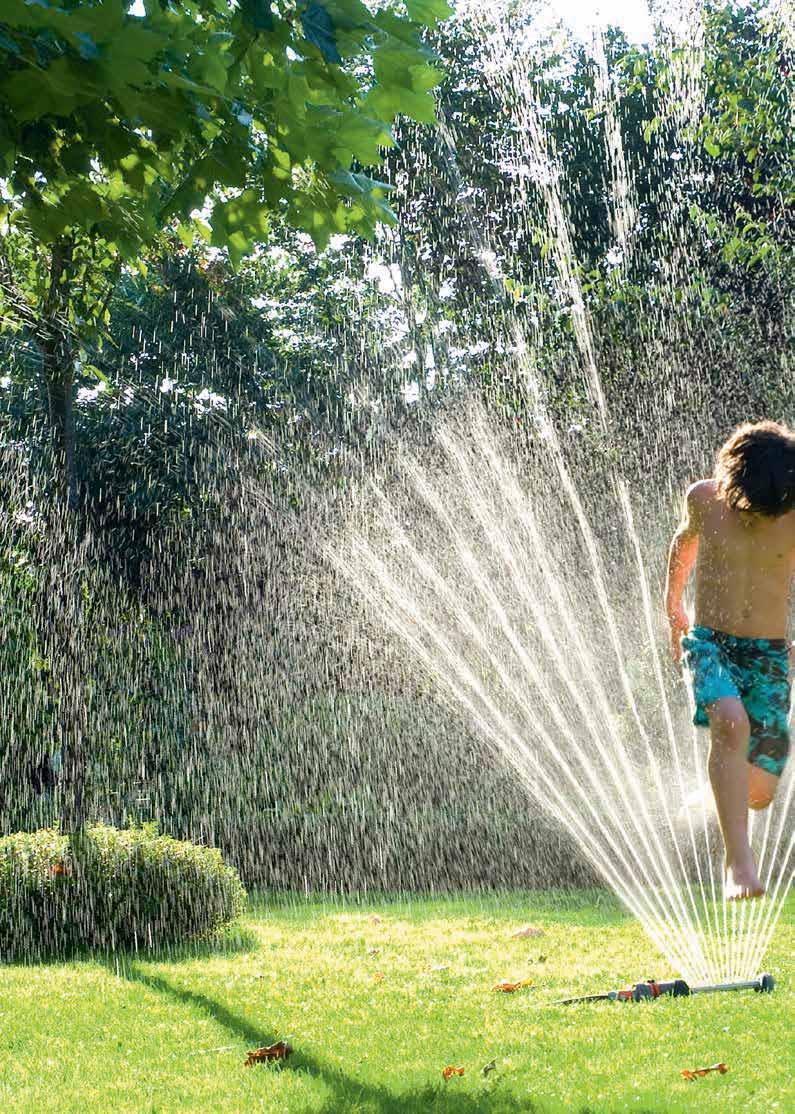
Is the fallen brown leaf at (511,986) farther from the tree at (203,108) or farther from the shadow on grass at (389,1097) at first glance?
the tree at (203,108)

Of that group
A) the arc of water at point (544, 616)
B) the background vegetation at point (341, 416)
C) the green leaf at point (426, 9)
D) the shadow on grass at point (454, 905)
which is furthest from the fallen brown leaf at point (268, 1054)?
the arc of water at point (544, 616)

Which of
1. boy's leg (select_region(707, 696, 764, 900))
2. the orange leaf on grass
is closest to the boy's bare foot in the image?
boy's leg (select_region(707, 696, 764, 900))

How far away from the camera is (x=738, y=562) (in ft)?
15.4

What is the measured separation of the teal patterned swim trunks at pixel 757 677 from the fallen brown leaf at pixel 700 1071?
1.13m

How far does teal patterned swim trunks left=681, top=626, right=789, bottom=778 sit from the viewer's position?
4727 mm

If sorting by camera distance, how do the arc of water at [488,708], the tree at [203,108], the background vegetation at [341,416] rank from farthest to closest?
the background vegetation at [341,416] → the arc of water at [488,708] → the tree at [203,108]

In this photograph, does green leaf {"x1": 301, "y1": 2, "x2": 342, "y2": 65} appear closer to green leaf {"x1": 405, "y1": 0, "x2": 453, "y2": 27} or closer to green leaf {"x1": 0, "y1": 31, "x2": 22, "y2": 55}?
green leaf {"x1": 405, "y1": 0, "x2": 453, "y2": 27}

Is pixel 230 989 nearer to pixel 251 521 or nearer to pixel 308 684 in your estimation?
pixel 308 684

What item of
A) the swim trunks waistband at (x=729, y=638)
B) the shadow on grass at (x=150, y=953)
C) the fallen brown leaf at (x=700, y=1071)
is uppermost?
the swim trunks waistband at (x=729, y=638)

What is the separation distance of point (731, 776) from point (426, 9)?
2.92m

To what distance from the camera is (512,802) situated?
44.6ft

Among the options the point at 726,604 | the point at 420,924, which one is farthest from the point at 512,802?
the point at 726,604

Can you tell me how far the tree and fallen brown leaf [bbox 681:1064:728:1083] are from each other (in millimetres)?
3412

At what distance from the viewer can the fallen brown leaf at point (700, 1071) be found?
4.35 m
